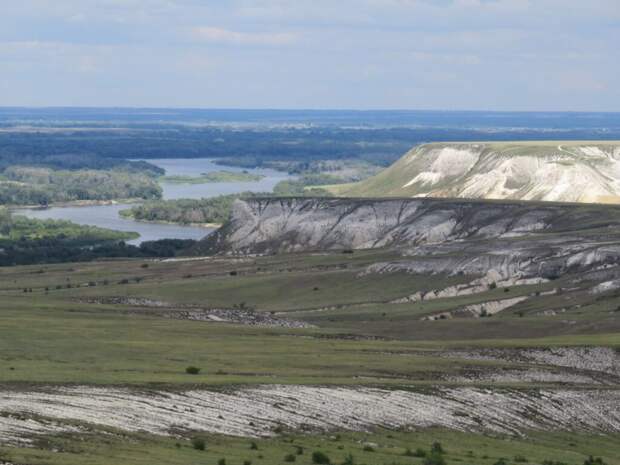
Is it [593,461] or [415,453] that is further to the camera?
[593,461]

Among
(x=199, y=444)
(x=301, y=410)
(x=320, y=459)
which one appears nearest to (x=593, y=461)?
(x=301, y=410)

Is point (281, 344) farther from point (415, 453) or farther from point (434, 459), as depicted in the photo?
point (434, 459)

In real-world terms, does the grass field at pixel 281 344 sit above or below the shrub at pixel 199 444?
below

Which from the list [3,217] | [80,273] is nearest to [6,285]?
[80,273]

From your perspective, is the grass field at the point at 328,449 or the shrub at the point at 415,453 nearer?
the grass field at the point at 328,449

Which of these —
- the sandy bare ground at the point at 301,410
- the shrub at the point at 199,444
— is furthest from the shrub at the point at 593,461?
the shrub at the point at 199,444

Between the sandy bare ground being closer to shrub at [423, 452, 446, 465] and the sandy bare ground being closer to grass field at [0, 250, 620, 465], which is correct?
grass field at [0, 250, 620, 465]

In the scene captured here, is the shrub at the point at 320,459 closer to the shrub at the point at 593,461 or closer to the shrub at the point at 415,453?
the shrub at the point at 415,453

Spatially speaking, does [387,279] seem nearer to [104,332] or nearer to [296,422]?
[104,332]

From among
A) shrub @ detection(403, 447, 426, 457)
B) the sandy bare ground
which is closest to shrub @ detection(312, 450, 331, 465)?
shrub @ detection(403, 447, 426, 457)
